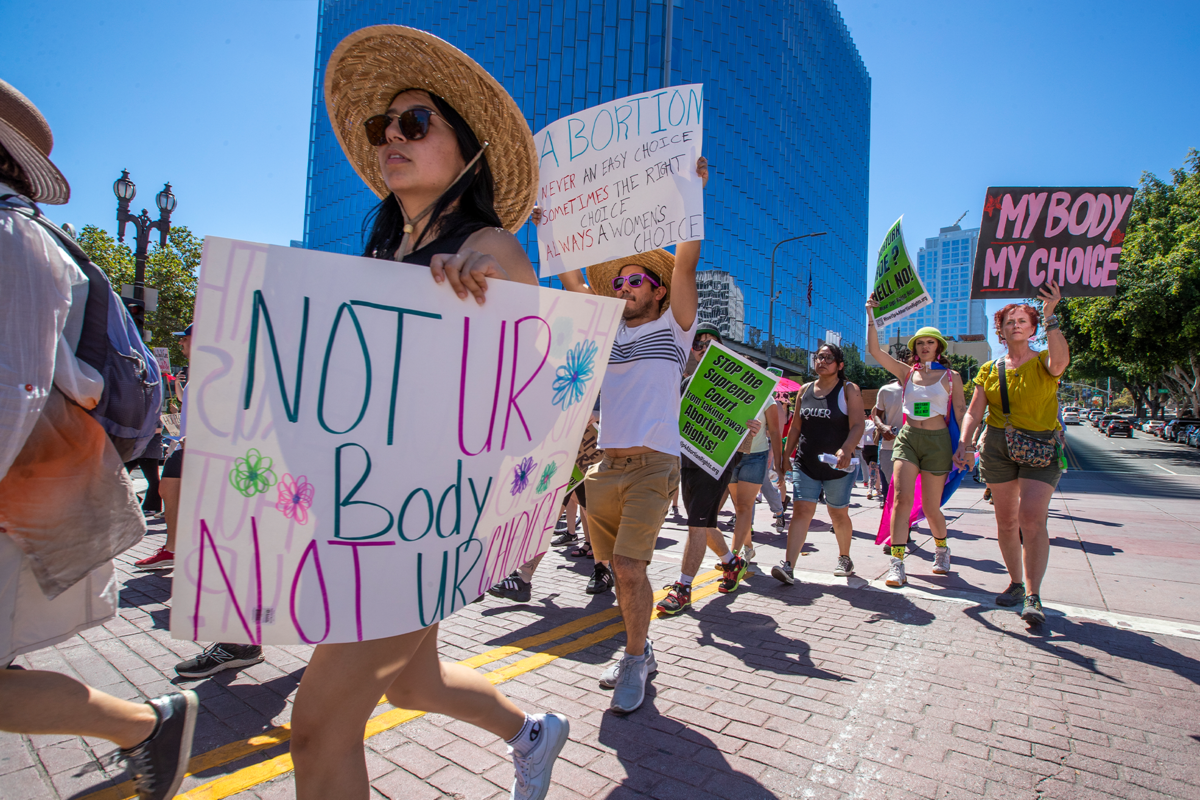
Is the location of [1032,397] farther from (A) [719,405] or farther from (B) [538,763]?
(B) [538,763]

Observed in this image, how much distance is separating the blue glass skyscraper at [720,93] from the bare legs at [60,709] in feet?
119

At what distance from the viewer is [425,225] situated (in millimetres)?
1661

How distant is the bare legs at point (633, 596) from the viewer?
277 centimetres

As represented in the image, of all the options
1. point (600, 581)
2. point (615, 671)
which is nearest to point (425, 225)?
point (615, 671)

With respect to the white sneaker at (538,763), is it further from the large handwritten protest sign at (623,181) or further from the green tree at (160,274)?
the green tree at (160,274)

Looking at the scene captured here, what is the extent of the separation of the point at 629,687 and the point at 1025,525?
2.81 metres

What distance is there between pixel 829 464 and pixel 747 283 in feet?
142

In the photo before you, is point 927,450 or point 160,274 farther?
point 160,274

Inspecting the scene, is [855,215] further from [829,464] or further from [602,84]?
[829,464]

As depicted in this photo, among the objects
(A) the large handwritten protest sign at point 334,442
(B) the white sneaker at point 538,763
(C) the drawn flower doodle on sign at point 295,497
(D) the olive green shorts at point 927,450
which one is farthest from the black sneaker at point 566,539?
(C) the drawn flower doodle on sign at point 295,497

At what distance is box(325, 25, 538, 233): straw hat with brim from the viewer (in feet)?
5.65

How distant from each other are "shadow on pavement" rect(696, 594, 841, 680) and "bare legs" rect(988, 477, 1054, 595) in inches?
61.5

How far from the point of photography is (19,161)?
1699 millimetres

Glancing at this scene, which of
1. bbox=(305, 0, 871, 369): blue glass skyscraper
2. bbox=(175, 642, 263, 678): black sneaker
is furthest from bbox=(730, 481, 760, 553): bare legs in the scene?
bbox=(305, 0, 871, 369): blue glass skyscraper
